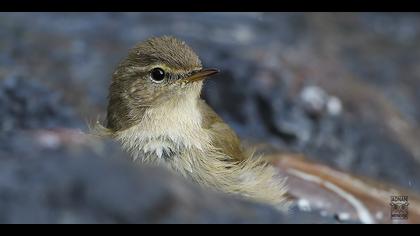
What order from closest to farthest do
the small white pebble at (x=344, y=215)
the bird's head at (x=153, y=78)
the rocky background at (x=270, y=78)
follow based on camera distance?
the small white pebble at (x=344, y=215) < the bird's head at (x=153, y=78) < the rocky background at (x=270, y=78)

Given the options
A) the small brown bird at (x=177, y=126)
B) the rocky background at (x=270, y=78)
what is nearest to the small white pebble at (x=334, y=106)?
the rocky background at (x=270, y=78)

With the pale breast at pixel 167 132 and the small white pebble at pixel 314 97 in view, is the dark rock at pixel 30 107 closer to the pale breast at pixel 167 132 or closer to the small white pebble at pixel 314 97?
the pale breast at pixel 167 132

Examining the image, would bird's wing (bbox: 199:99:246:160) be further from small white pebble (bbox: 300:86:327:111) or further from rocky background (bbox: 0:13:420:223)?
small white pebble (bbox: 300:86:327:111)

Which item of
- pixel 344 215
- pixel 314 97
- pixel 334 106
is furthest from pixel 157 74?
pixel 334 106

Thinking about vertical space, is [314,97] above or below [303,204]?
above

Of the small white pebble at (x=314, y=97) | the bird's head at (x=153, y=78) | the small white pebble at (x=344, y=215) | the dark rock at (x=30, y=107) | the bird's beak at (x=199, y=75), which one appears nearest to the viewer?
the small white pebble at (x=344, y=215)

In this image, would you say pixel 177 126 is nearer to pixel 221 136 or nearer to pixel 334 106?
pixel 221 136
